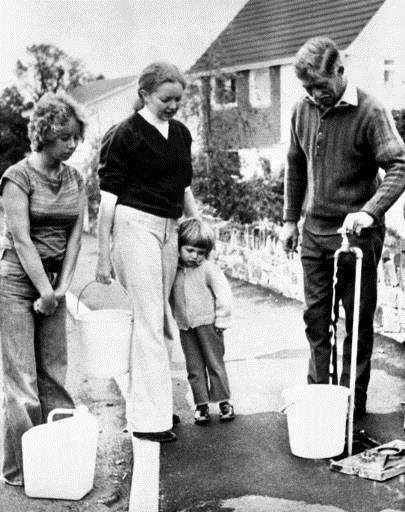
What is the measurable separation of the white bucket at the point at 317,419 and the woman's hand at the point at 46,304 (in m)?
1.29

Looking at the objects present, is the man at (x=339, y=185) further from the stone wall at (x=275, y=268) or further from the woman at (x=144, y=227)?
the stone wall at (x=275, y=268)

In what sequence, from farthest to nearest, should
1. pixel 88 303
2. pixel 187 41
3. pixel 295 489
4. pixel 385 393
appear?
pixel 187 41 < pixel 88 303 < pixel 385 393 < pixel 295 489

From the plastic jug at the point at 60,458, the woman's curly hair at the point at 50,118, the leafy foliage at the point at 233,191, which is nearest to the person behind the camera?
the plastic jug at the point at 60,458

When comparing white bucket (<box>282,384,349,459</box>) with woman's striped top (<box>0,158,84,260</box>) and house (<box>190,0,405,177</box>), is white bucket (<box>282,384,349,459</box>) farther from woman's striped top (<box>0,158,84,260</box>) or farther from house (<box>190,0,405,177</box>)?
house (<box>190,0,405,177</box>)

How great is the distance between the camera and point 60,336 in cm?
447

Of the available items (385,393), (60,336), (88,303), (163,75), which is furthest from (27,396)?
(88,303)

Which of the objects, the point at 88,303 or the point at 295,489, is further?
the point at 88,303

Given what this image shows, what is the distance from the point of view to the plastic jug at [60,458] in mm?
3949

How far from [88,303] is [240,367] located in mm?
3396

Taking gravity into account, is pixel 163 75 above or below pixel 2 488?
above

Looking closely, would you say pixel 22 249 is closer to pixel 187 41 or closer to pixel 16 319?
pixel 16 319

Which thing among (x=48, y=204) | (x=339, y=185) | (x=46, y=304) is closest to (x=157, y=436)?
(x=46, y=304)

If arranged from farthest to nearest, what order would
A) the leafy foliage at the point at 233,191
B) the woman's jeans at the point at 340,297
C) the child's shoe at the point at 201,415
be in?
1. the leafy foliage at the point at 233,191
2. the child's shoe at the point at 201,415
3. the woman's jeans at the point at 340,297

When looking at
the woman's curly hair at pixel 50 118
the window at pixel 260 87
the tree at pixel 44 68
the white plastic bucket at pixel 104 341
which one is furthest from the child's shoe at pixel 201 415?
the tree at pixel 44 68
